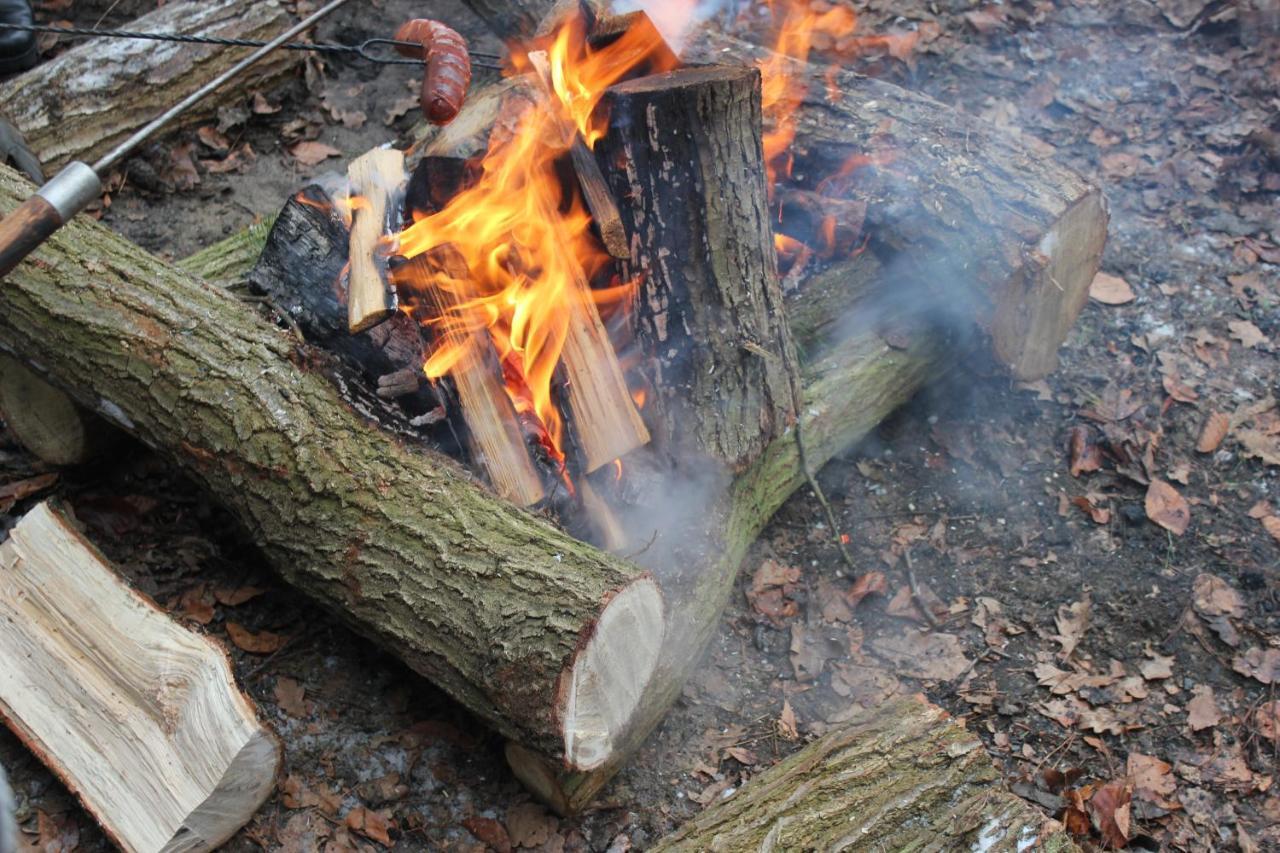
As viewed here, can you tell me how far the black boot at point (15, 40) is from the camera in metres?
5.40

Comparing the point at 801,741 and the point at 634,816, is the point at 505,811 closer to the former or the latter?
the point at 634,816

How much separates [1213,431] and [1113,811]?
1.94 meters

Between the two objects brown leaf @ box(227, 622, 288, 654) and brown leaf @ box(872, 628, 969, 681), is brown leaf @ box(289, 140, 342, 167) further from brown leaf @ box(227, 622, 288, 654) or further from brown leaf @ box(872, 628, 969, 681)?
brown leaf @ box(872, 628, 969, 681)

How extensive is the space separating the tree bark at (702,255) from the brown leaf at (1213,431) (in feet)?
6.50

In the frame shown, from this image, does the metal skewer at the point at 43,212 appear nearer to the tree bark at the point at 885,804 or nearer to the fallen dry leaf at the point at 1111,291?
the tree bark at the point at 885,804

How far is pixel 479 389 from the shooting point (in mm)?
3463

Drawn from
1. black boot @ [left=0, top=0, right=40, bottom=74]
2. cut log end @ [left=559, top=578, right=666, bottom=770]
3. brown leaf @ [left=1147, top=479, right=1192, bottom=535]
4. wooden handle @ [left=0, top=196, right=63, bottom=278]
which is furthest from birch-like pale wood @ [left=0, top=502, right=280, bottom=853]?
brown leaf @ [left=1147, top=479, right=1192, bottom=535]

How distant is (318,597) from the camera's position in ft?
11.1

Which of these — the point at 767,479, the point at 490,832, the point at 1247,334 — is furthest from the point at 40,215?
the point at 1247,334

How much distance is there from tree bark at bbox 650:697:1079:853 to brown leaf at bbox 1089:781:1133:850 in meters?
0.48

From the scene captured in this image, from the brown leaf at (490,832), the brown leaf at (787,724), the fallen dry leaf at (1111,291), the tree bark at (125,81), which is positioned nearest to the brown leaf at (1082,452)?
the fallen dry leaf at (1111,291)

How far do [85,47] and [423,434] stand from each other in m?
3.53

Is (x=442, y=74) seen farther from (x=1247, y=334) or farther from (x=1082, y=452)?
(x=1247, y=334)

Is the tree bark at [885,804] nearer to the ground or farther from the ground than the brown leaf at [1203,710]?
farther from the ground
